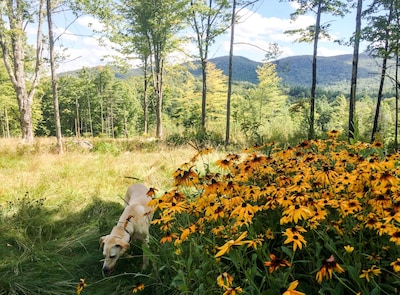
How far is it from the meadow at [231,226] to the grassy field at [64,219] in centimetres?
2

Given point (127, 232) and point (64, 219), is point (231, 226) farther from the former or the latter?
point (64, 219)

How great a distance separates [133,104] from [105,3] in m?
43.3

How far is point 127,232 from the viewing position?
267cm

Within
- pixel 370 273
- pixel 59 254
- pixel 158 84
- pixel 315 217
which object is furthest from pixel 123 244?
pixel 158 84

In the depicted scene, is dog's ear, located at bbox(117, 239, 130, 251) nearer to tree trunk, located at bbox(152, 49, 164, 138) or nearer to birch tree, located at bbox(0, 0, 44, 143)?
birch tree, located at bbox(0, 0, 44, 143)

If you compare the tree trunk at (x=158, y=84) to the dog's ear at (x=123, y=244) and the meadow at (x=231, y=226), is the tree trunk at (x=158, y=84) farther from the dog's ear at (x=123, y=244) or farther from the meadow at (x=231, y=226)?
the dog's ear at (x=123, y=244)

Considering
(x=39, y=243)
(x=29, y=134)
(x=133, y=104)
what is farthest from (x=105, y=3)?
(x=133, y=104)

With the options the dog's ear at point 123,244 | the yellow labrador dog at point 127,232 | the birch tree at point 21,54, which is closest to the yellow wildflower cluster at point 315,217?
the yellow labrador dog at point 127,232

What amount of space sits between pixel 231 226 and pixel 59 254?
87.1 inches

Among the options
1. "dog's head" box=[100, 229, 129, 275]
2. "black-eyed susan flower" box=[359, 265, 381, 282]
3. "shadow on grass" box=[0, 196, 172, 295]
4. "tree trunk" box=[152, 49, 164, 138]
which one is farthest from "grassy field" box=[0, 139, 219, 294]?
"tree trunk" box=[152, 49, 164, 138]

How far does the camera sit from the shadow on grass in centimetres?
235

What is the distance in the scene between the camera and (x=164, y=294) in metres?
2.04

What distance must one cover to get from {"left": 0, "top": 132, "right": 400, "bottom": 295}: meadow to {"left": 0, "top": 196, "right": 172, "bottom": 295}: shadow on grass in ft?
0.04

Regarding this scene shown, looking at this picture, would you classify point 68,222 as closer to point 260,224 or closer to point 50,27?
point 260,224
